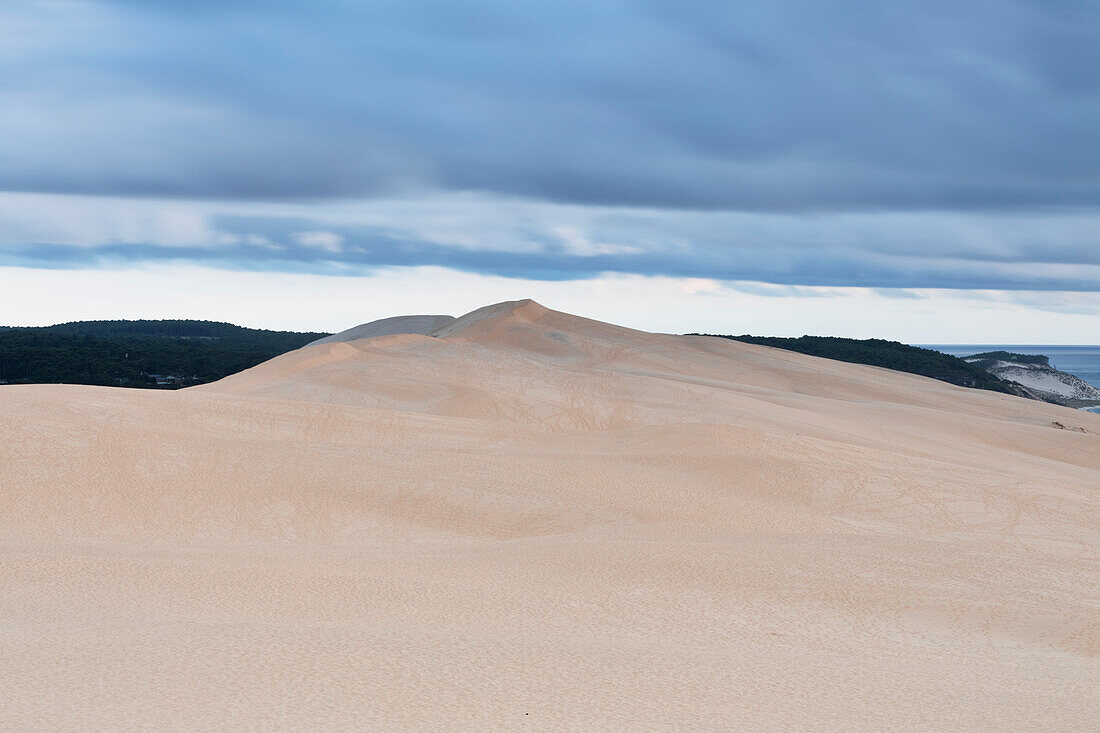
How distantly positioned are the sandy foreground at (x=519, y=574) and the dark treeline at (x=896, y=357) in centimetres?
8117

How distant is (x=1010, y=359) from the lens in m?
184

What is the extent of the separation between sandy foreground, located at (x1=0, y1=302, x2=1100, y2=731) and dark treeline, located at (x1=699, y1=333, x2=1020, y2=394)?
266 ft

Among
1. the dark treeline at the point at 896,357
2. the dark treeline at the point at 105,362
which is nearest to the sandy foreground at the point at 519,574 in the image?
the dark treeline at the point at 105,362

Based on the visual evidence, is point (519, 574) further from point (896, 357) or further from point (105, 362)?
point (896, 357)

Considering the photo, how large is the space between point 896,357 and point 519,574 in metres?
123

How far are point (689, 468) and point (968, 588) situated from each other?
1029cm

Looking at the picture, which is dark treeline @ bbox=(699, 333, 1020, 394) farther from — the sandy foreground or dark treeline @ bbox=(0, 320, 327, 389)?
the sandy foreground

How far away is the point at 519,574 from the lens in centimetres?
1209

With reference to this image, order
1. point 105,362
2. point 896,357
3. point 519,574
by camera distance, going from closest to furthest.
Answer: point 519,574
point 105,362
point 896,357

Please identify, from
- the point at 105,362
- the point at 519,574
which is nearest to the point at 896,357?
the point at 105,362

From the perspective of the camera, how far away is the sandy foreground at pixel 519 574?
6793 mm

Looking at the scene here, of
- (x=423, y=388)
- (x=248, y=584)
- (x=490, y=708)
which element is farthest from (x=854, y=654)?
A: (x=423, y=388)

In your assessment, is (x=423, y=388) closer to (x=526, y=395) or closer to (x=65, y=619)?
(x=526, y=395)

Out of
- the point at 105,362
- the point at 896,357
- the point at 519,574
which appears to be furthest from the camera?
the point at 896,357
